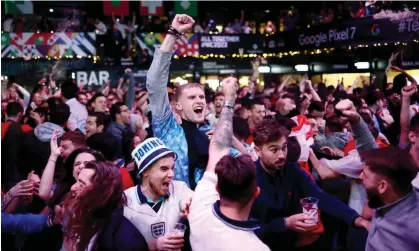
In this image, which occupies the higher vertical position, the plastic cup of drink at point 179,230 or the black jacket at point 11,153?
the plastic cup of drink at point 179,230

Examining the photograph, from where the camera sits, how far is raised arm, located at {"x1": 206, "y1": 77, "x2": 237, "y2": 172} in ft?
11.8

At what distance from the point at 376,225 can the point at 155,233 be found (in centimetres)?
116

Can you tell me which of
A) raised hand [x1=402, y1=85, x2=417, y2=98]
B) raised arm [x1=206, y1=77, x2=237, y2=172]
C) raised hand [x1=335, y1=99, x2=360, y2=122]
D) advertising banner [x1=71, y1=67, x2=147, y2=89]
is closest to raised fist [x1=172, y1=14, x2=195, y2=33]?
raised arm [x1=206, y1=77, x2=237, y2=172]

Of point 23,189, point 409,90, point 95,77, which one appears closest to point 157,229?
point 23,189

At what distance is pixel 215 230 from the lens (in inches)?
120

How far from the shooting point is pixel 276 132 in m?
4.07

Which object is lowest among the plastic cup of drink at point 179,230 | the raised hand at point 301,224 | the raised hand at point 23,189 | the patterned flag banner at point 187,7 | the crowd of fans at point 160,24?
the raised hand at point 301,224

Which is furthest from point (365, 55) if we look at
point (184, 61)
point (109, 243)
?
point (109, 243)

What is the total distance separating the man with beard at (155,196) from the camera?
3.52 meters

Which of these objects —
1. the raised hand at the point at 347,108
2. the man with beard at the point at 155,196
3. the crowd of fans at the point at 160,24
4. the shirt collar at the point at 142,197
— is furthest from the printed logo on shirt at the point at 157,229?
the crowd of fans at the point at 160,24

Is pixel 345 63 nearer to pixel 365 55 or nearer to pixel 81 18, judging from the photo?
pixel 365 55

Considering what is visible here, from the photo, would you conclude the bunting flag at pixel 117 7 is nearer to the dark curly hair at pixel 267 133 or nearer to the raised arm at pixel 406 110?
the raised arm at pixel 406 110

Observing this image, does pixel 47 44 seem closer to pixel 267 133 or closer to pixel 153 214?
pixel 267 133

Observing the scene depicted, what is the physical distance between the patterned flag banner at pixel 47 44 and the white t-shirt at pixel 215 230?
645 inches
